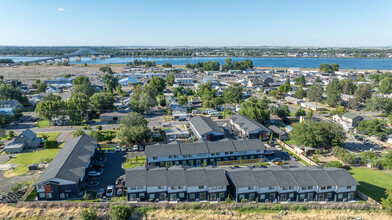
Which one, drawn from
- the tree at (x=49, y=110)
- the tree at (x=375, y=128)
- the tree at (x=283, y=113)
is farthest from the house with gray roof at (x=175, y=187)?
the tree at (x=375, y=128)

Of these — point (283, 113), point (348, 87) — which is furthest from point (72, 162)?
point (348, 87)

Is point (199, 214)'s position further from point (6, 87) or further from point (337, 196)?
point (6, 87)

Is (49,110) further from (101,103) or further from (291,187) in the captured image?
(291,187)

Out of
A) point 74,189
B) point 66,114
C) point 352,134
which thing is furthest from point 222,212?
point 66,114

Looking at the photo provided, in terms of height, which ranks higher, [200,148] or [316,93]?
[316,93]

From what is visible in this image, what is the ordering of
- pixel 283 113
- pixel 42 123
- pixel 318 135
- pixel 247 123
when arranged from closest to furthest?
pixel 318 135 → pixel 247 123 → pixel 42 123 → pixel 283 113

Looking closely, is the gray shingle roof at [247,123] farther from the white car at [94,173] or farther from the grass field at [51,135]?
the grass field at [51,135]
